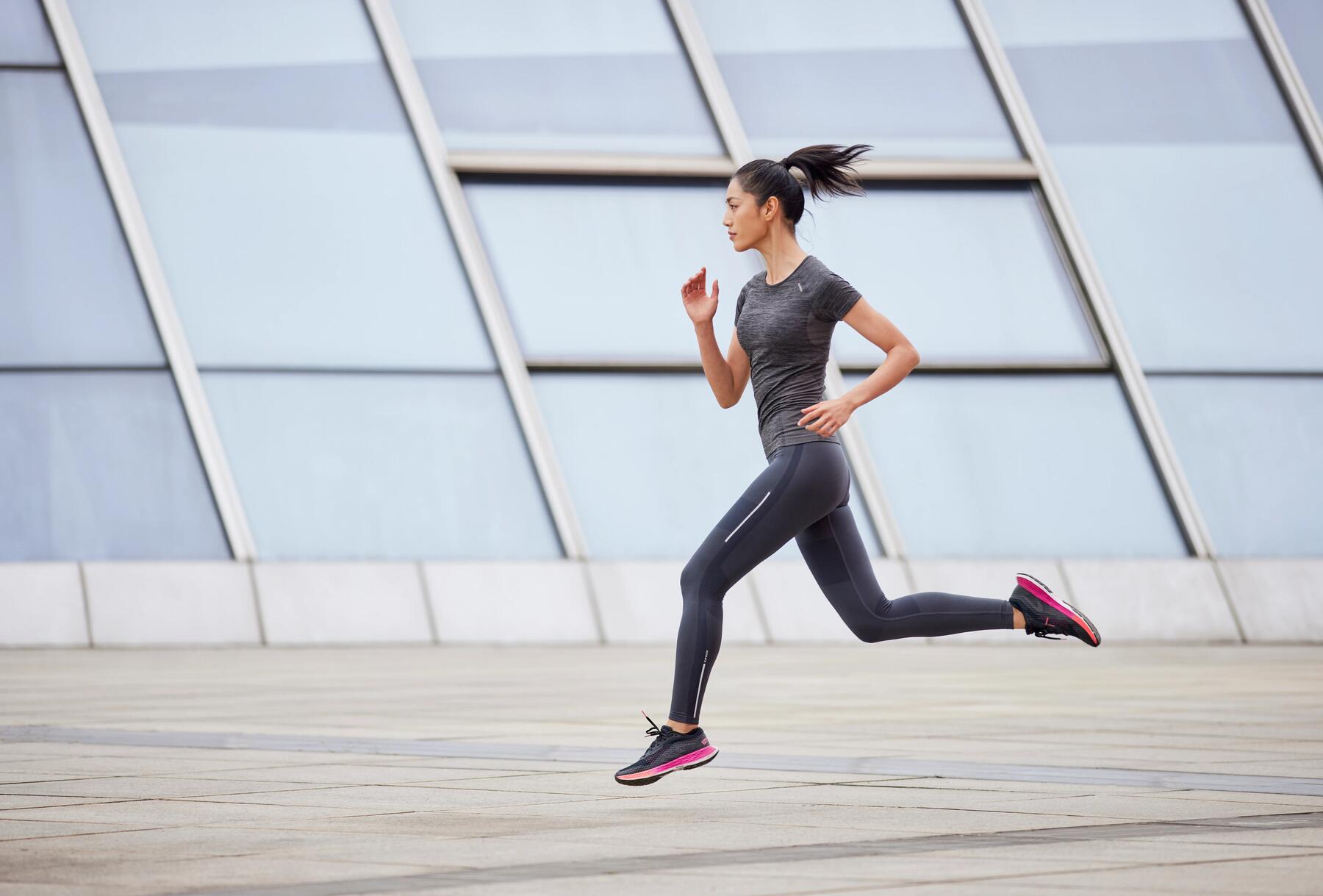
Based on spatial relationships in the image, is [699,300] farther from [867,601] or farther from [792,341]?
[867,601]

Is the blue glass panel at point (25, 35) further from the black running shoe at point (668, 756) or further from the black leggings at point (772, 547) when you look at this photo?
the black running shoe at point (668, 756)

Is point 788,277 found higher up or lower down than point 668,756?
higher up

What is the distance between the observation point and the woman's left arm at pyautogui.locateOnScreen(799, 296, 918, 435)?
17.2 feet

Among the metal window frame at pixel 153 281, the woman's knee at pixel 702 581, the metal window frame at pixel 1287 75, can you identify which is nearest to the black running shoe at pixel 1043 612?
the woman's knee at pixel 702 581

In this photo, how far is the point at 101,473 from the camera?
535 inches

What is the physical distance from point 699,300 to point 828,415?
64cm

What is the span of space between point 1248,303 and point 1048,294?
1.76 meters

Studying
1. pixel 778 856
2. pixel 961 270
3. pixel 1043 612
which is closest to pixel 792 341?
pixel 1043 612

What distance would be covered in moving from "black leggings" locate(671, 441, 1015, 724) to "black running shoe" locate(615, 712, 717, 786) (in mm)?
52

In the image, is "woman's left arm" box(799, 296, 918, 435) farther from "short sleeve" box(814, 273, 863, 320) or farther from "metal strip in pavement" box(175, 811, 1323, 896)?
"metal strip in pavement" box(175, 811, 1323, 896)

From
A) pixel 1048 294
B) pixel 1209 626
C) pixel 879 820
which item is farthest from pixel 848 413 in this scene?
pixel 1048 294

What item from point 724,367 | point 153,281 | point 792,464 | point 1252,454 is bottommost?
point 792,464

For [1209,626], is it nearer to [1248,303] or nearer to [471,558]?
[1248,303]

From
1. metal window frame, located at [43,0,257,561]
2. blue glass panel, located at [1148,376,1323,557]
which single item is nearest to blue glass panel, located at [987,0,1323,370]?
blue glass panel, located at [1148,376,1323,557]
